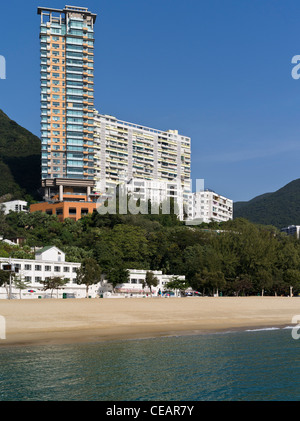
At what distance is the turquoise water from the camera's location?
21.0 metres

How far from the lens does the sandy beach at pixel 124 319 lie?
38875mm

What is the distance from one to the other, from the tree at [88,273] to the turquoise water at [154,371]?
137 feet

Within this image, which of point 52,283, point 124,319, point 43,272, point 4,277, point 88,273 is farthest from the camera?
point 43,272

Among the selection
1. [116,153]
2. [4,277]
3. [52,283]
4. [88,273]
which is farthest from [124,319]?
[116,153]

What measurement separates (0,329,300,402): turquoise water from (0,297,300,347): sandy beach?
4.52 metres

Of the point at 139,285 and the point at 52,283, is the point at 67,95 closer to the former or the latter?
the point at 139,285

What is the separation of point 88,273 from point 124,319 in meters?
30.3

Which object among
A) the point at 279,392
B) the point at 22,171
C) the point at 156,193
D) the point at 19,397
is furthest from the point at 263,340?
the point at 22,171

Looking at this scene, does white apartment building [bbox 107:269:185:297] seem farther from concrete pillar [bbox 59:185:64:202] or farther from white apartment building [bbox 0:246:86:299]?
concrete pillar [bbox 59:185:64:202]

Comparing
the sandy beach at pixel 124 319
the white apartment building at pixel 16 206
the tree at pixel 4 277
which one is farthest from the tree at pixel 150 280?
the white apartment building at pixel 16 206

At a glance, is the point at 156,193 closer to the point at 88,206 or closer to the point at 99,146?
the point at 99,146

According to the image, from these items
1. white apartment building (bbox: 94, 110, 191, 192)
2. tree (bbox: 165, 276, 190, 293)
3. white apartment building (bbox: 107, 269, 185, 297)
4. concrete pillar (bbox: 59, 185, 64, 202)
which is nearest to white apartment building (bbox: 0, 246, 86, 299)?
white apartment building (bbox: 107, 269, 185, 297)

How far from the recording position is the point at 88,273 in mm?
77438
